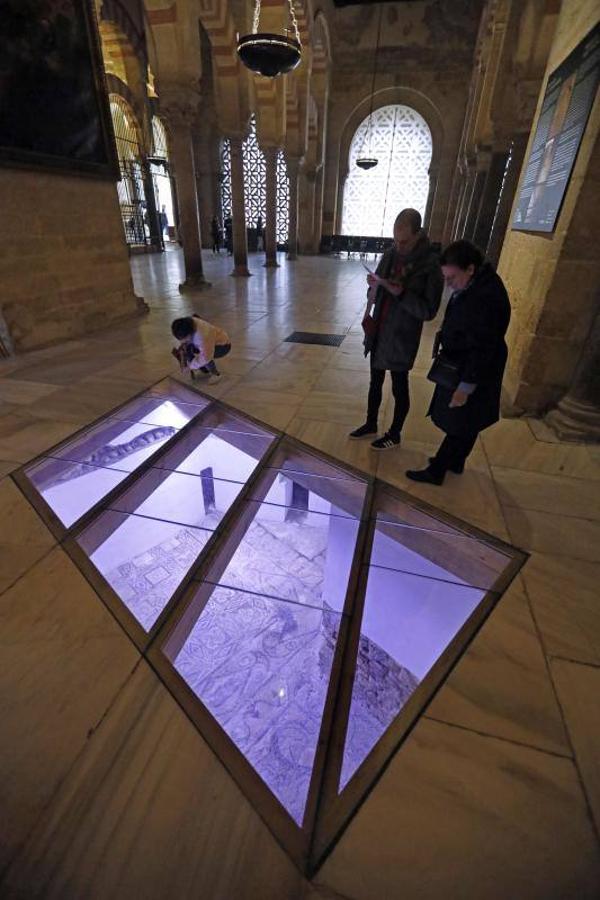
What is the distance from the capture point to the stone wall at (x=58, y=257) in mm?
4527

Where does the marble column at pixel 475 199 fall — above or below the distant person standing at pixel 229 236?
above

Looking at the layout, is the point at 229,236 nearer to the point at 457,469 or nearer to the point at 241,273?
the point at 241,273

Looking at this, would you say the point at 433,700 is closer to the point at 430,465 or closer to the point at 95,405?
the point at 430,465

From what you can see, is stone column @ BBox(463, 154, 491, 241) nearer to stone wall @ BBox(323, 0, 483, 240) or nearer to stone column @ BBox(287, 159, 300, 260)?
stone column @ BBox(287, 159, 300, 260)

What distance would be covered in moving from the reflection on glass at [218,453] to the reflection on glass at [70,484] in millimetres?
389

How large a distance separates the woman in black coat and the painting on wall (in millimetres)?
4726

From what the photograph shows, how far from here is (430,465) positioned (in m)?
2.71

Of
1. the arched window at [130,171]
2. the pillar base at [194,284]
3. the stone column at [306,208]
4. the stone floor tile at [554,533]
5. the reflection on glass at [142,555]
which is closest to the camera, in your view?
the reflection on glass at [142,555]

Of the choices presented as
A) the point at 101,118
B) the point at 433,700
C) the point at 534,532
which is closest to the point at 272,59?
the point at 101,118

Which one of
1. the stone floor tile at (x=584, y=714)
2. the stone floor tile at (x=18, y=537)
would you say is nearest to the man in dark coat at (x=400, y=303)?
the stone floor tile at (x=584, y=714)

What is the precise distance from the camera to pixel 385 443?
3035 millimetres

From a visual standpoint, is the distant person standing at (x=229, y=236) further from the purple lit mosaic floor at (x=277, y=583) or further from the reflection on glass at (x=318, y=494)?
the reflection on glass at (x=318, y=494)

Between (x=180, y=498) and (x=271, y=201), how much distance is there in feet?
38.7

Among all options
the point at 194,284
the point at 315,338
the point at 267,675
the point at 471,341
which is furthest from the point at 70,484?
the point at 194,284
